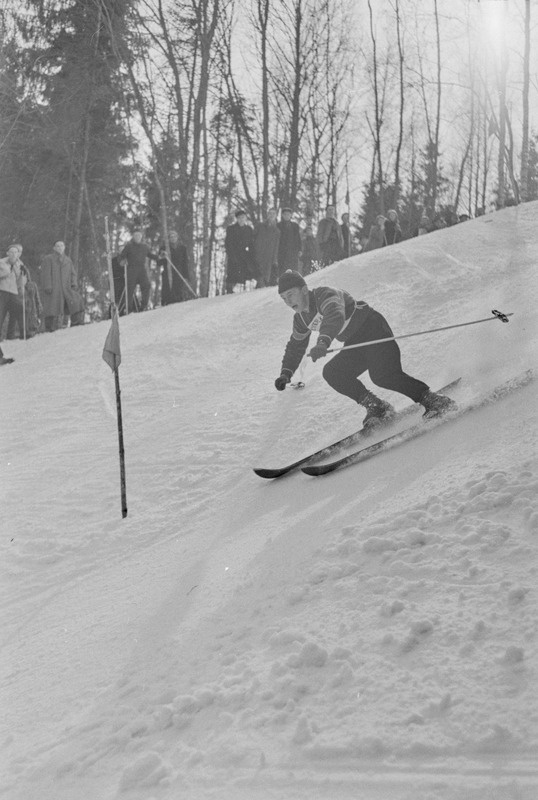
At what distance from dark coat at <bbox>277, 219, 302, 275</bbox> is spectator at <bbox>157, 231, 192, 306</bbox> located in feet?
5.37

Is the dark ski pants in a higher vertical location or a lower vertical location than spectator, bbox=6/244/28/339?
lower

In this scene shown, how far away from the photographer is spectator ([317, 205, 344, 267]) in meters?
13.6

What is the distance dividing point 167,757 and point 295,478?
2.98 metres

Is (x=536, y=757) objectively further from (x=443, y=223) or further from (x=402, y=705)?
(x=443, y=223)

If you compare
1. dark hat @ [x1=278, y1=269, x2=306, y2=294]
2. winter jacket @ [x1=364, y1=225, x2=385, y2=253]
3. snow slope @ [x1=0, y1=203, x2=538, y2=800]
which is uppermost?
winter jacket @ [x1=364, y1=225, x2=385, y2=253]

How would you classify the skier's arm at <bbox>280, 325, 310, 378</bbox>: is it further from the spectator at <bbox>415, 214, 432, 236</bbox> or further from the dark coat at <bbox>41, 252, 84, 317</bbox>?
the spectator at <bbox>415, 214, 432, 236</bbox>

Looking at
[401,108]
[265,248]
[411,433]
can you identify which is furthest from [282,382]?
[401,108]

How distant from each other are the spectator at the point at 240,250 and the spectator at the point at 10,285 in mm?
3336

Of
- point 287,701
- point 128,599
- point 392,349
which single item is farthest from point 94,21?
point 287,701

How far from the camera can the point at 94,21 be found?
17.0 metres

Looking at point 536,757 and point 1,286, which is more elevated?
point 1,286

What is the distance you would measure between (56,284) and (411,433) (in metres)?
8.68

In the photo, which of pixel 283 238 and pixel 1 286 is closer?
pixel 1 286

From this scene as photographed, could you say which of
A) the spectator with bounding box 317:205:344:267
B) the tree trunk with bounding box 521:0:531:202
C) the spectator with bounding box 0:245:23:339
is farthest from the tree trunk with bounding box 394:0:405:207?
the spectator with bounding box 0:245:23:339
